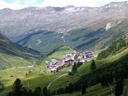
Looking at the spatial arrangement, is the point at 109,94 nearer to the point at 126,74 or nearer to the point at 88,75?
the point at 126,74

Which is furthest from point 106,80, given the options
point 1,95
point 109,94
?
point 1,95

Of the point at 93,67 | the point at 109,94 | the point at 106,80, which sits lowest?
the point at 109,94

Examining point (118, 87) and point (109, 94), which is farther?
point (109, 94)

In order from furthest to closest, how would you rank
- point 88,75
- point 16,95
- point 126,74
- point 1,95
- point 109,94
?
1. point 1,95
2. point 88,75
3. point 126,74
4. point 109,94
5. point 16,95

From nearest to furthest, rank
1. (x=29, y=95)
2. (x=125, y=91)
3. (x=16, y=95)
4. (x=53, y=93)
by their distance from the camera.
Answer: (x=16, y=95), (x=125, y=91), (x=29, y=95), (x=53, y=93)

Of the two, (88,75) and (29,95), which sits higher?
(88,75)

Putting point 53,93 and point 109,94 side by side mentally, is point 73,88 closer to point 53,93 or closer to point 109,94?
point 53,93

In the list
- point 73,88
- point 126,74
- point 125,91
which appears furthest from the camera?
point 73,88

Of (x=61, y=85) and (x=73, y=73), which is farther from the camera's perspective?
(x=73, y=73)

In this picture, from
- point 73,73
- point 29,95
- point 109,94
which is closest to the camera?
point 109,94
